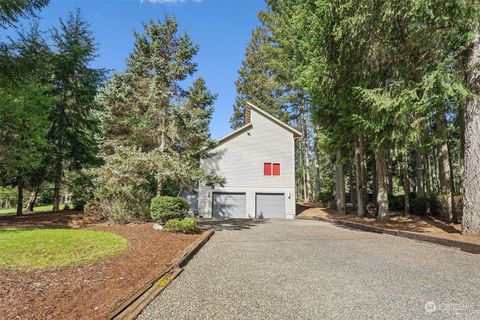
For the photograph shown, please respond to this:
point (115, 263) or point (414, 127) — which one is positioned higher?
point (414, 127)

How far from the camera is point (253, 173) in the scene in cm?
1941

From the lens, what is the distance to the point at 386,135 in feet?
31.5

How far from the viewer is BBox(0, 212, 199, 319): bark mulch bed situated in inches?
131

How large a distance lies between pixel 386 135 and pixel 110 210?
11.2m

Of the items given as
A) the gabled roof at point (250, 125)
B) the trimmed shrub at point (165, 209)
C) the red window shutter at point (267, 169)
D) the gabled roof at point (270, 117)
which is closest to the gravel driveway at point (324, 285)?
the trimmed shrub at point (165, 209)

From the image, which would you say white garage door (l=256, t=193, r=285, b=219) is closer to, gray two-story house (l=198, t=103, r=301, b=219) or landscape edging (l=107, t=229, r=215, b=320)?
gray two-story house (l=198, t=103, r=301, b=219)

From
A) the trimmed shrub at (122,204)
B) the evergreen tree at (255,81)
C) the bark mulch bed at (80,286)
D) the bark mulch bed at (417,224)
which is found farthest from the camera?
the evergreen tree at (255,81)

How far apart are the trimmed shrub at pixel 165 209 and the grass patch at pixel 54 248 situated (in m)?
2.31

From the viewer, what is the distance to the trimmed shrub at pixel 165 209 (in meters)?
10.1

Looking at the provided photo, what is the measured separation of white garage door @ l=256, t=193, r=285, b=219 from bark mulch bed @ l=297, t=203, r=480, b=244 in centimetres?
155

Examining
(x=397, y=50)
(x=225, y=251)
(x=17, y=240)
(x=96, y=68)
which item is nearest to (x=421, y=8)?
(x=397, y=50)

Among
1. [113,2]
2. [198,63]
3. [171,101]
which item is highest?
[113,2]

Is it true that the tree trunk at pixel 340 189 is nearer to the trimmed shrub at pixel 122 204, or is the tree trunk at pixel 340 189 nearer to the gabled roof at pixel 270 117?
the gabled roof at pixel 270 117

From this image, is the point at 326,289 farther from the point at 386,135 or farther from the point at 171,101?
the point at 171,101
